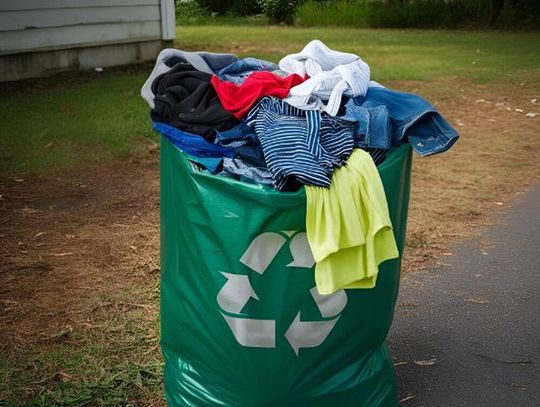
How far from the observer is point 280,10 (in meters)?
21.9

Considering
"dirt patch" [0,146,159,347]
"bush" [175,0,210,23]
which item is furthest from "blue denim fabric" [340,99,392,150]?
"bush" [175,0,210,23]

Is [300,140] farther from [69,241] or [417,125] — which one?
[69,241]

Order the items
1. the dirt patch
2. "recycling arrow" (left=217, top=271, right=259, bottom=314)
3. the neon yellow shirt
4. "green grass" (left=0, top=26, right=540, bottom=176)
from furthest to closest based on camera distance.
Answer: "green grass" (left=0, top=26, right=540, bottom=176) → the dirt patch → "recycling arrow" (left=217, top=271, right=259, bottom=314) → the neon yellow shirt

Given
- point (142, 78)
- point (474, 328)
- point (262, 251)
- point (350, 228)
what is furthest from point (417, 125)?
point (142, 78)

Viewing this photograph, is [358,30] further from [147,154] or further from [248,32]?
[147,154]

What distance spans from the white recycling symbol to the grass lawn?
2.12ft

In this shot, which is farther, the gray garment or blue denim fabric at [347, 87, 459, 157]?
the gray garment

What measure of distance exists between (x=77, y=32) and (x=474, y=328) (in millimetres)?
7685

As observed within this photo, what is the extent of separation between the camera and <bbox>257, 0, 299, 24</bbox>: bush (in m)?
21.8

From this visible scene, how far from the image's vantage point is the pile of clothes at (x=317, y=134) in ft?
7.24

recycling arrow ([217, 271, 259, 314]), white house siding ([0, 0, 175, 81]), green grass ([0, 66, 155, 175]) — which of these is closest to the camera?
recycling arrow ([217, 271, 259, 314])

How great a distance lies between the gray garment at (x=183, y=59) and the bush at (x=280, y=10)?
62.9 ft

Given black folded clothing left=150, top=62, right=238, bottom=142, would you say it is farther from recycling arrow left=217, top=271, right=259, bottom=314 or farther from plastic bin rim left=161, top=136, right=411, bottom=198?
recycling arrow left=217, top=271, right=259, bottom=314

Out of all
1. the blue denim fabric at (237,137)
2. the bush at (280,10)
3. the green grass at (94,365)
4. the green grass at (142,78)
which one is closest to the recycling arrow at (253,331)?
the blue denim fabric at (237,137)
